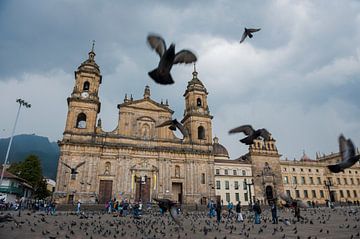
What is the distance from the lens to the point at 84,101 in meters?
37.0

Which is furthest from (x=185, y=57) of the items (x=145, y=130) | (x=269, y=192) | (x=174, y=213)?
(x=269, y=192)

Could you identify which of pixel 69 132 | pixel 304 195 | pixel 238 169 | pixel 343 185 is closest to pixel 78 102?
pixel 69 132

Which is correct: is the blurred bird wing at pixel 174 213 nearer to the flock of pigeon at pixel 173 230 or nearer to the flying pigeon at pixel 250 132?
the flock of pigeon at pixel 173 230

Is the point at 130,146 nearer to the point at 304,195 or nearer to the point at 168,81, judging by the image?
the point at 168,81

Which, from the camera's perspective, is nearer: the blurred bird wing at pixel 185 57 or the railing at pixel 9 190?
the blurred bird wing at pixel 185 57

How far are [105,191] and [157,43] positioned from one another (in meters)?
32.0

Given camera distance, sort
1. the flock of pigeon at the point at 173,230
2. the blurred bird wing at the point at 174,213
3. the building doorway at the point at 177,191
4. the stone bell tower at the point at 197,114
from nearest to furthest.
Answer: the blurred bird wing at the point at 174,213
the flock of pigeon at the point at 173,230
the building doorway at the point at 177,191
the stone bell tower at the point at 197,114

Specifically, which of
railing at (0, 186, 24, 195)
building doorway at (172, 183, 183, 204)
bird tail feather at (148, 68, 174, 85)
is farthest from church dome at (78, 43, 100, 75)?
bird tail feather at (148, 68, 174, 85)

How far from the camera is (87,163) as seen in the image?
34.2 metres

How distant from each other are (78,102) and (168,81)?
33.9 meters

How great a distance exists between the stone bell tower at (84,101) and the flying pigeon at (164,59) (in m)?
32.2

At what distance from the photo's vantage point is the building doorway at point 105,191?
33656 millimetres

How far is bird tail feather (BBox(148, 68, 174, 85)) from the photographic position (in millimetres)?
6625

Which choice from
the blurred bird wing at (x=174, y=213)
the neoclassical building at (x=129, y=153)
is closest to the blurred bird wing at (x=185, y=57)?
the blurred bird wing at (x=174, y=213)
